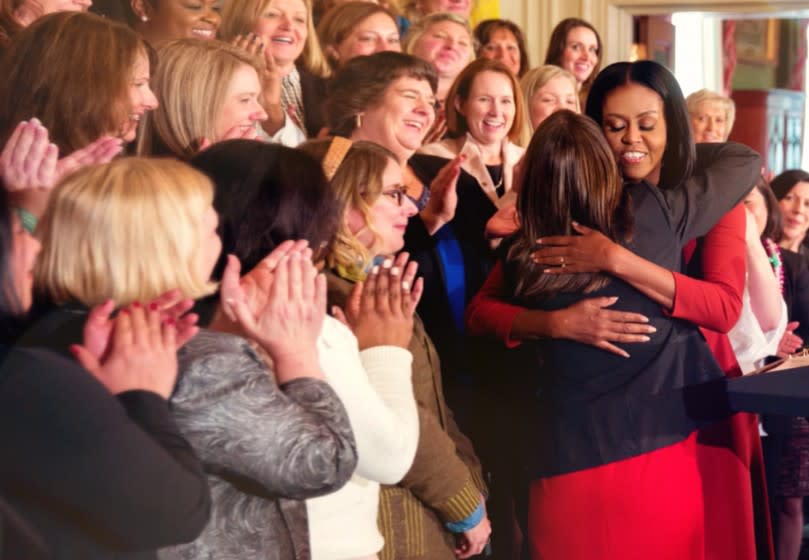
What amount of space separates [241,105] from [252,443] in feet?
1.64

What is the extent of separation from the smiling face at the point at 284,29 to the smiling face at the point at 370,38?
144 mm

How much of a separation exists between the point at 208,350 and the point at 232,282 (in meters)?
0.11

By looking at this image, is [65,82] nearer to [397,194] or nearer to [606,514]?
[397,194]

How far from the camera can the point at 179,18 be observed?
150 centimetres

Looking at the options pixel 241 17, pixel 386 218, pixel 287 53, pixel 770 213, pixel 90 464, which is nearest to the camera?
pixel 90 464

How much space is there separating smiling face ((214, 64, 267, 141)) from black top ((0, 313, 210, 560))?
446 mm

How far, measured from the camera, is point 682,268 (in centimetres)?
185

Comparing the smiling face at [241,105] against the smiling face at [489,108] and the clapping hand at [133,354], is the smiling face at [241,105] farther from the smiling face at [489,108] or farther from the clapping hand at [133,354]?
the smiling face at [489,108]

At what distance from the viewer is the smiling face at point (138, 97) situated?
123 centimetres

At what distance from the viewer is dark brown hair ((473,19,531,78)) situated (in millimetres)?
1990

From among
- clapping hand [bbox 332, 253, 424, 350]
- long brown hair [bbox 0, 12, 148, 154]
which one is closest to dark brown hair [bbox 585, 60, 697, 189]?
clapping hand [bbox 332, 253, 424, 350]

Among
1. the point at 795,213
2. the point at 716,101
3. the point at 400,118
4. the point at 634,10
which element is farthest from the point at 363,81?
the point at 795,213

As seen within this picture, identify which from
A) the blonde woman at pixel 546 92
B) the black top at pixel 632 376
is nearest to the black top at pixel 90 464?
the black top at pixel 632 376

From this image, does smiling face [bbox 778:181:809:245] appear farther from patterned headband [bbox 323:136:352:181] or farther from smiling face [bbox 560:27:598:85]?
patterned headband [bbox 323:136:352:181]
